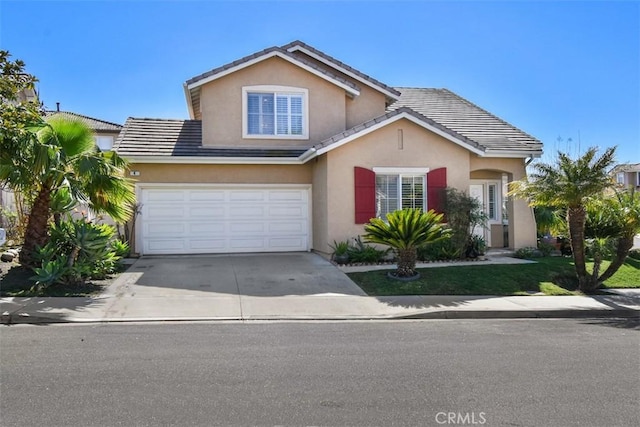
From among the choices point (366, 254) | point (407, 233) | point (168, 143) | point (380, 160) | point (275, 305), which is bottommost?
point (275, 305)

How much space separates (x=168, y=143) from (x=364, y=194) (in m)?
6.50

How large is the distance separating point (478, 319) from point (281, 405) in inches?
199

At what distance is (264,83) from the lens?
15.5 m

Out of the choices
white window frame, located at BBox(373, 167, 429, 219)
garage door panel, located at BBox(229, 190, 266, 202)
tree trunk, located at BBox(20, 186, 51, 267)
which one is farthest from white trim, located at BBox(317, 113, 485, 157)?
tree trunk, located at BBox(20, 186, 51, 267)

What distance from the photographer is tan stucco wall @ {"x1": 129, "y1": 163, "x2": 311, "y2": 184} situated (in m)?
14.5

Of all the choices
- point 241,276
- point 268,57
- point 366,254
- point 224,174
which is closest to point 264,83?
point 268,57

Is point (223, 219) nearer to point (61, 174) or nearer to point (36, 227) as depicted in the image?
point (36, 227)

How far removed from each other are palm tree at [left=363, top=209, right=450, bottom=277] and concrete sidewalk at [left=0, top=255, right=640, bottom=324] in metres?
1.41

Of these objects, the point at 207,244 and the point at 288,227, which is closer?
the point at 207,244

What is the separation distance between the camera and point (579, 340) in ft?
22.2

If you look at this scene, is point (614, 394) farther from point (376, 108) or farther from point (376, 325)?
point (376, 108)

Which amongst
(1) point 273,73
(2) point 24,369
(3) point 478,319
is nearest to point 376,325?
(3) point 478,319

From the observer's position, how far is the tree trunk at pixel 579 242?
34.8 feet

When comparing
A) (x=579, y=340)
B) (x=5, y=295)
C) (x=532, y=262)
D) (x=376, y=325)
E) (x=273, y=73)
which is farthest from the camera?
(x=273, y=73)
